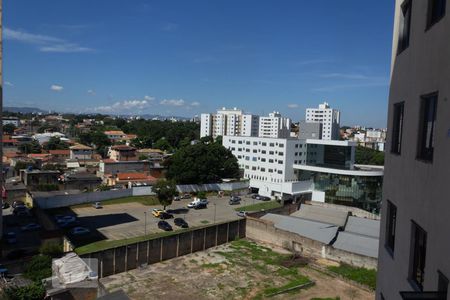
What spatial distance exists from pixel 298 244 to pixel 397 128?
751 inches

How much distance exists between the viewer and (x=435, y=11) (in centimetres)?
296

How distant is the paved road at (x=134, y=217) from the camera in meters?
24.0

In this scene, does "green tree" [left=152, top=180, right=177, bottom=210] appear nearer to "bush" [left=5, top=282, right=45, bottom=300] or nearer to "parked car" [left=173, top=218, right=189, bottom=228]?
"parked car" [left=173, top=218, right=189, bottom=228]

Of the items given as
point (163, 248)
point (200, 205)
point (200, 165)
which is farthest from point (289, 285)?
point (200, 165)

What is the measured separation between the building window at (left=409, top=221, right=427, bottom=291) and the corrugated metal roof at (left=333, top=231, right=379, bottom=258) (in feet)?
58.6

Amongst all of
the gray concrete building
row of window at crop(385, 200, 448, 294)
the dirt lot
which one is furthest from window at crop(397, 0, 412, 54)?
the dirt lot

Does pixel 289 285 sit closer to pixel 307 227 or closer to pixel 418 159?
pixel 307 227

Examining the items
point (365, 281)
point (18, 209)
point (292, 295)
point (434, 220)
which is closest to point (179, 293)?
point (292, 295)

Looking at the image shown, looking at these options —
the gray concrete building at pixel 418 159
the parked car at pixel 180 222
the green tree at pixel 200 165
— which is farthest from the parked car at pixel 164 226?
the gray concrete building at pixel 418 159

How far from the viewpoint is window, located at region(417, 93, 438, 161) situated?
2.86m

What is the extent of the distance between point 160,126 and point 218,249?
65200mm

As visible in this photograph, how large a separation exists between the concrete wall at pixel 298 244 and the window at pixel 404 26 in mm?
17344

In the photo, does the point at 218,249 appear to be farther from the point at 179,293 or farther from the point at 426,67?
the point at 426,67

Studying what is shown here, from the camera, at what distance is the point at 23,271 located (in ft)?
Answer: 52.8
